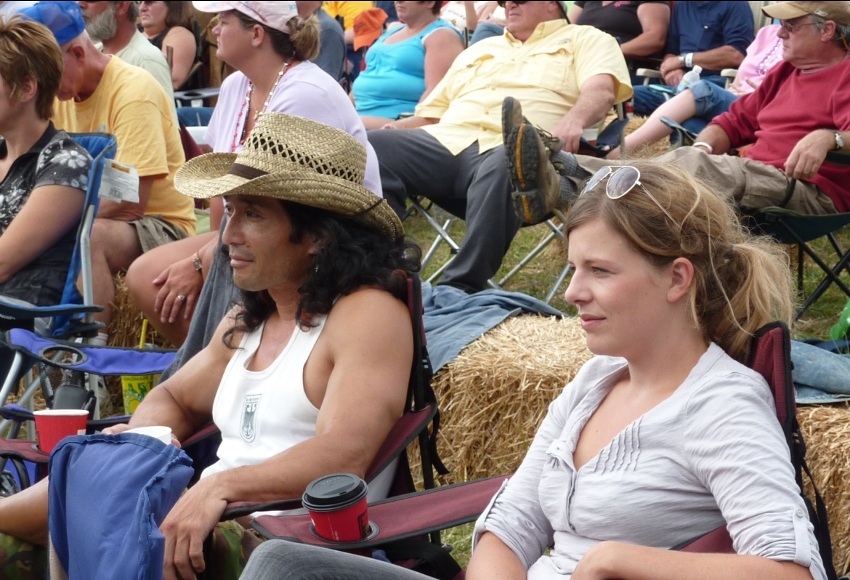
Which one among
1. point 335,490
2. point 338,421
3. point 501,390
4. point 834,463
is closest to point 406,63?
point 501,390

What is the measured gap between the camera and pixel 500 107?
17.9 ft

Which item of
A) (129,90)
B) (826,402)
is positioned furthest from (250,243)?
(129,90)

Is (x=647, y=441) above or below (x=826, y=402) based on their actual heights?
above

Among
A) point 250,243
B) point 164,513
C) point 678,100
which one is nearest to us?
point 164,513

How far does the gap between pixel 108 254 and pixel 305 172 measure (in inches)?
88.2

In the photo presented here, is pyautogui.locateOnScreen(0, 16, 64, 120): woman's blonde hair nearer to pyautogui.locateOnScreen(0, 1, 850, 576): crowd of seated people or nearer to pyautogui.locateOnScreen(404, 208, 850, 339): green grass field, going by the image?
pyautogui.locateOnScreen(0, 1, 850, 576): crowd of seated people

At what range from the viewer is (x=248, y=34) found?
4.27m

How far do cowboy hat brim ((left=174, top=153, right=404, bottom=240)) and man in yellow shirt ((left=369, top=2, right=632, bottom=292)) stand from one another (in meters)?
1.95

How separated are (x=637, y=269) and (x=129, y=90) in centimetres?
358

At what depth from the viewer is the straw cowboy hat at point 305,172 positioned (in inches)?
108

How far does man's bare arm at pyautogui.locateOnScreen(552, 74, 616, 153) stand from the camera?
5.07 meters

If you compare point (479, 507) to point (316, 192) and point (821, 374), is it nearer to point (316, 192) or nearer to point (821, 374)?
point (316, 192)

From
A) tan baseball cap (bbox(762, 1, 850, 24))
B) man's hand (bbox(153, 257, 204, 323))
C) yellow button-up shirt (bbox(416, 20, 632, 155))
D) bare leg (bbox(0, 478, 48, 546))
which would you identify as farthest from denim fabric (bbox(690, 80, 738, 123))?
bare leg (bbox(0, 478, 48, 546))

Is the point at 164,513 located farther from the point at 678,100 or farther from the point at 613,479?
the point at 678,100
